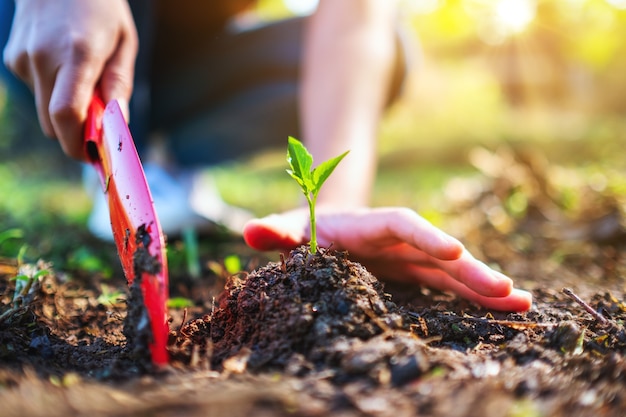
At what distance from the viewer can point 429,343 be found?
1.14 m

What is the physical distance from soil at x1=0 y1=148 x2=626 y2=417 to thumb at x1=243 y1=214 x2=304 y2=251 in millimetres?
226

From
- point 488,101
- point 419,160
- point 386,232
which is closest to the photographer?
point 386,232

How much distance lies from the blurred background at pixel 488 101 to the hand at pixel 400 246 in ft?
13.9

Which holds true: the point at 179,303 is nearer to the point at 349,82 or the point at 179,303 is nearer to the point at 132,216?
the point at 132,216

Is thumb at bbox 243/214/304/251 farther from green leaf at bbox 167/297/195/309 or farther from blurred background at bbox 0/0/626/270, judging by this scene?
blurred background at bbox 0/0/626/270

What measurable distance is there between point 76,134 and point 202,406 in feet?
3.58

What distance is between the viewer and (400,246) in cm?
159

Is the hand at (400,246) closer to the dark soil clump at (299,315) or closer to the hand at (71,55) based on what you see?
the dark soil clump at (299,315)

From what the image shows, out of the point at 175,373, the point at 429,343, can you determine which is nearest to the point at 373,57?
the point at 429,343

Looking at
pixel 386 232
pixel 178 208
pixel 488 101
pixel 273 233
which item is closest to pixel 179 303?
pixel 273 233

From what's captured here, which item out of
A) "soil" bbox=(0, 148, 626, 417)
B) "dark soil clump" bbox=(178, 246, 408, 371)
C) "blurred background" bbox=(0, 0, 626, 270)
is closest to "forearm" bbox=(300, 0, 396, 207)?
"soil" bbox=(0, 148, 626, 417)

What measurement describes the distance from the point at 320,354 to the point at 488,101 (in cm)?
1117

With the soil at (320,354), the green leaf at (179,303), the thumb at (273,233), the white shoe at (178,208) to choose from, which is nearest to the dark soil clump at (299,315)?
the soil at (320,354)

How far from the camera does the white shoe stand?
9.61ft
